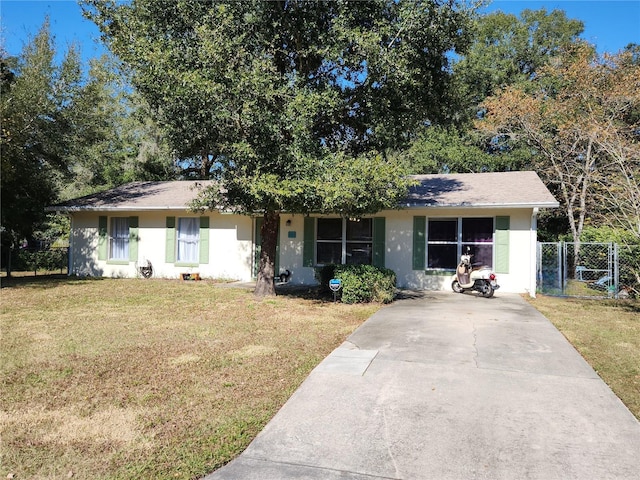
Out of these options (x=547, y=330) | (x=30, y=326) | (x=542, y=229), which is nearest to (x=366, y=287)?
(x=547, y=330)

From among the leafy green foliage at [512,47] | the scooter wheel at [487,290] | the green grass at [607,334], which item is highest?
the leafy green foliage at [512,47]

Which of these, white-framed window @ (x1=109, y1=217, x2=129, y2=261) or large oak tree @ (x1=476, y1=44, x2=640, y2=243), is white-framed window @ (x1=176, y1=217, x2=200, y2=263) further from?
large oak tree @ (x1=476, y1=44, x2=640, y2=243)

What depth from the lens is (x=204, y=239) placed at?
14461 mm

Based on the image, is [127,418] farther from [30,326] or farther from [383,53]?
[383,53]

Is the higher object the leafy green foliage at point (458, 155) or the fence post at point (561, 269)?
the leafy green foliage at point (458, 155)

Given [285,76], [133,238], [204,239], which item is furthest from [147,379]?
[133,238]

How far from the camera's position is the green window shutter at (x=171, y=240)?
1464 centimetres

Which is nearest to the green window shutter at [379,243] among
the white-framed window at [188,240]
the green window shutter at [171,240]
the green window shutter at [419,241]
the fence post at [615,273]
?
the green window shutter at [419,241]

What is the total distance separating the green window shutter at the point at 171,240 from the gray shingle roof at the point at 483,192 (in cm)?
767

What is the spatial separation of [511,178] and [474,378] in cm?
1080

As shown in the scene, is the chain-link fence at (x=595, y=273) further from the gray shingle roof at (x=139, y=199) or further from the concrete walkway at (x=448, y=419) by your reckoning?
the gray shingle roof at (x=139, y=199)

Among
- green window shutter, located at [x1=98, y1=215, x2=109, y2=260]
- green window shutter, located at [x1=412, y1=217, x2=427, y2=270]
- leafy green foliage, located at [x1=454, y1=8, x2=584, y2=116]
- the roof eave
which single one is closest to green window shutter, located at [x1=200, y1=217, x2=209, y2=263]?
green window shutter, located at [x1=98, y1=215, x2=109, y2=260]

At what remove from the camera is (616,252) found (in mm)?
10891

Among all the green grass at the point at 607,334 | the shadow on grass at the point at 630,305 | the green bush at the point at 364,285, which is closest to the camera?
the green grass at the point at 607,334
